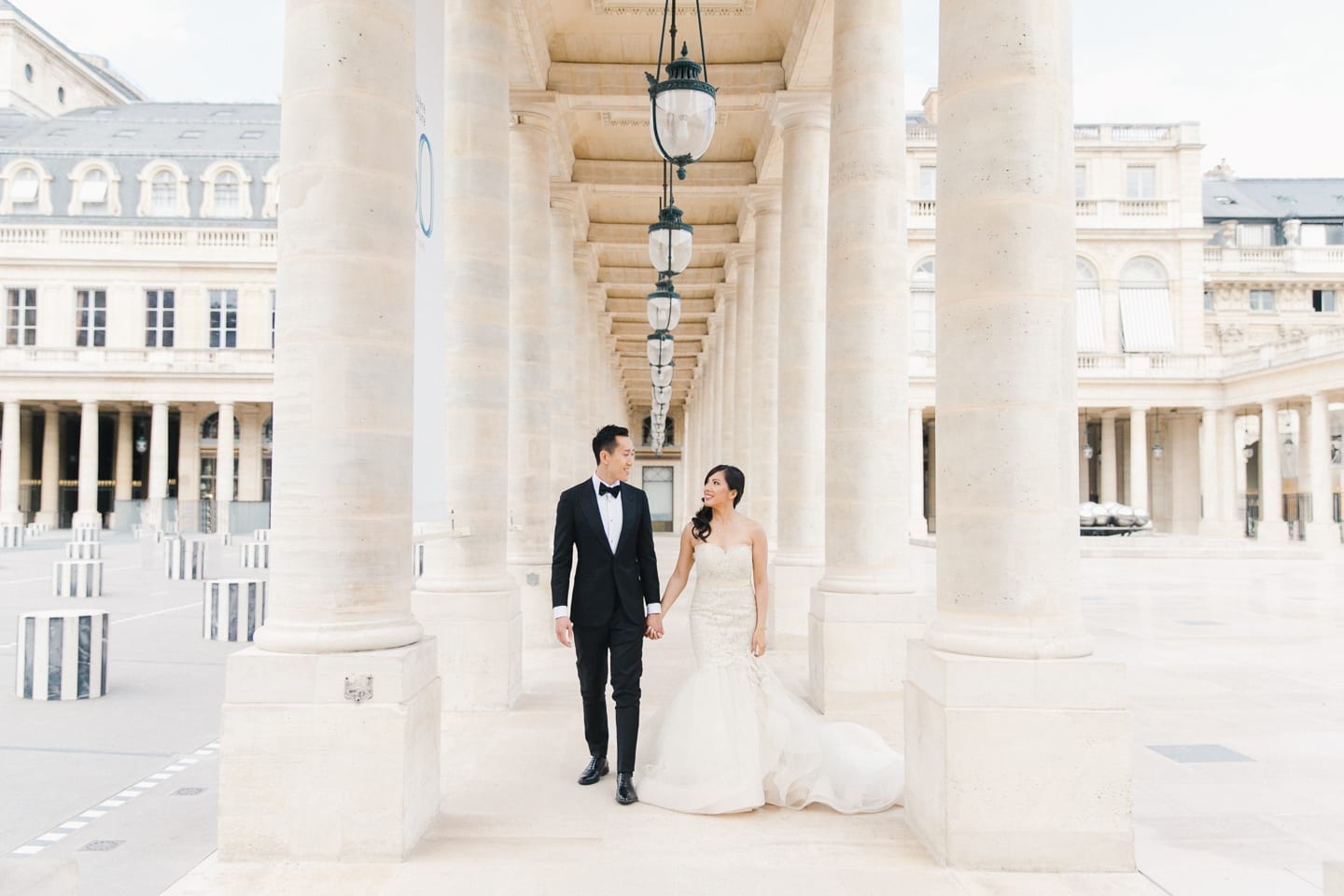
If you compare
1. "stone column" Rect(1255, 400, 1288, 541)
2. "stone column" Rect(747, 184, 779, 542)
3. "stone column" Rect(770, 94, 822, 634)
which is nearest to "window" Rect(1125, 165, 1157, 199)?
"stone column" Rect(1255, 400, 1288, 541)

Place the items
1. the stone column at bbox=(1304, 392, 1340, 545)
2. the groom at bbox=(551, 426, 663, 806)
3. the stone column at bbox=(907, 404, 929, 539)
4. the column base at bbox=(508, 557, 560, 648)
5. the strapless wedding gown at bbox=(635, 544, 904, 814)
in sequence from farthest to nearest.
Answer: the stone column at bbox=(907, 404, 929, 539) → the stone column at bbox=(1304, 392, 1340, 545) → the column base at bbox=(508, 557, 560, 648) → the groom at bbox=(551, 426, 663, 806) → the strapless wedding gown at bbox=(635, 544, 904, 814)

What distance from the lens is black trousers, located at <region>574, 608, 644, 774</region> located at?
6.07 meters

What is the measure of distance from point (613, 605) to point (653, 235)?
25.0ft

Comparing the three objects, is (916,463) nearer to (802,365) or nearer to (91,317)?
(802,365)

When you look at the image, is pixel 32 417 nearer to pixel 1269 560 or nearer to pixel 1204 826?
pixel 1269 560

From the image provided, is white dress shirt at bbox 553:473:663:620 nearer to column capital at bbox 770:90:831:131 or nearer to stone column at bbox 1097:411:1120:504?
column capital at bbox 770:90:831:131

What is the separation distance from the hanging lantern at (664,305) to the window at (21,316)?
165 ft

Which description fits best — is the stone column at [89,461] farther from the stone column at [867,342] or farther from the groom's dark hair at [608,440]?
the groom's dark hair at [608,440]

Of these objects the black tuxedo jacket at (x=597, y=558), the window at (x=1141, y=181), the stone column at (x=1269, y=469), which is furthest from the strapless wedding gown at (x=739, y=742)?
the window at (x=1141, y=181)

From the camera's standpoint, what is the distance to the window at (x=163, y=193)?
188ft

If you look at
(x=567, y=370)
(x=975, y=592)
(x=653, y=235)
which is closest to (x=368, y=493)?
(x=975, y=592)

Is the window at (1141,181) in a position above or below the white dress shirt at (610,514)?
above

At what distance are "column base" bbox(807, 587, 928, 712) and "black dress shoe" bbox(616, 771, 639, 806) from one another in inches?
133

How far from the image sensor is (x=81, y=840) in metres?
5.44
